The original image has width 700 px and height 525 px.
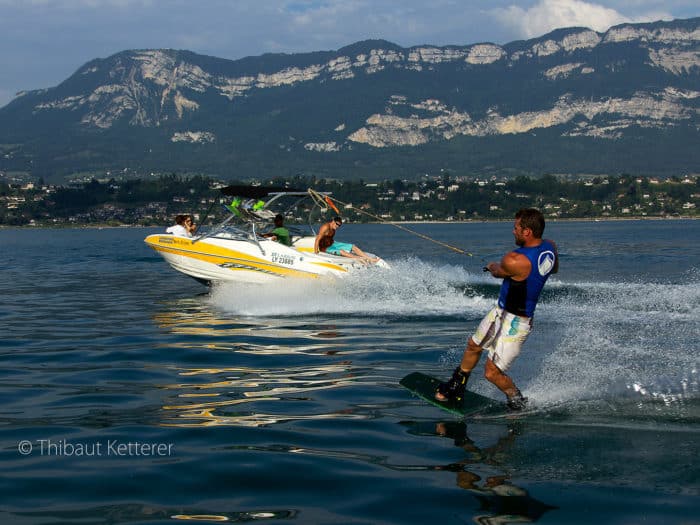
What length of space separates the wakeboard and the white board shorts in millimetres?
510

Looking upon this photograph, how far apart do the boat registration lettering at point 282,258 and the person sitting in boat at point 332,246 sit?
67cm

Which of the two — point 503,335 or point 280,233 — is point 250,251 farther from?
point 503,335

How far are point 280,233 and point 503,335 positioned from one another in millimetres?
14284

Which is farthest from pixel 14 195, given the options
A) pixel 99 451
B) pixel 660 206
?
pixel 99 451

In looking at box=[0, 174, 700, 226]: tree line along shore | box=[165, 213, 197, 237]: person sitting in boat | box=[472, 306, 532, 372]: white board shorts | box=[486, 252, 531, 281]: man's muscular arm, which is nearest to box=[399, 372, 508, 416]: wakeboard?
box=[472, 306, 532, 372]: white board shorts

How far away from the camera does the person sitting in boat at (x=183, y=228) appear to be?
2295 cm

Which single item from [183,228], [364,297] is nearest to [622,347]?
[364,297]

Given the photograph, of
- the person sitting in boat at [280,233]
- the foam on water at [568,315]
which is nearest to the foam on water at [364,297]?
the foam on water at [568,315]

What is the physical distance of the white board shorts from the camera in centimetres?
855

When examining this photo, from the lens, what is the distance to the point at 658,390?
9453 millimetres

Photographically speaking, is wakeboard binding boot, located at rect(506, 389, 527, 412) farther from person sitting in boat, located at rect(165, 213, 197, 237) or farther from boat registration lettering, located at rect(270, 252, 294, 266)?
person sitting in boat, located at rect(165, 213, 197, 237)

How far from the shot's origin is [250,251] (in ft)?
70.2

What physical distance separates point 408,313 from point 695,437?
10.4m

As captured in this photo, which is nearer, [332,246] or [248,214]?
[332,246]
